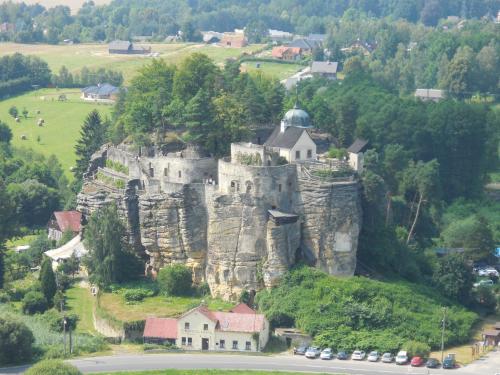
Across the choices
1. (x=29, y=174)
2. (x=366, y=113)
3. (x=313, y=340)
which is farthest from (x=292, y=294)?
(x=29, y=174)

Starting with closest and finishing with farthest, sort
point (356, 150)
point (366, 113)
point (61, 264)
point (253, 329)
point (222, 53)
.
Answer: point (253, 329) → point (61, 264) → point (356, 150) → point (366, 113) → point (222, 53)

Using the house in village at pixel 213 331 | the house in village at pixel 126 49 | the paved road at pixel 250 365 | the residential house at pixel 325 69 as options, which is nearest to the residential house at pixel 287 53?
the residential house at pixel 325 69

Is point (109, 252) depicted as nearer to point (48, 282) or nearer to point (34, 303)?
point (48, 282)

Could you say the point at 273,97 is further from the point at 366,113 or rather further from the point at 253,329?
the point at 253,329

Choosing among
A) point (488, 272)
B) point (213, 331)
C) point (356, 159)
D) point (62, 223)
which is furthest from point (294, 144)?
point (62, 223)

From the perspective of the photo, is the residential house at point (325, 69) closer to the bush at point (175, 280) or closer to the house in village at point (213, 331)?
the bush at point (175, 280)

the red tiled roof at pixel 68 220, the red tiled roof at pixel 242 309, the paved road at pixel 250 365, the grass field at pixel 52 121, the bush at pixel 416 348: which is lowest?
the paved road at pixel 250 365
